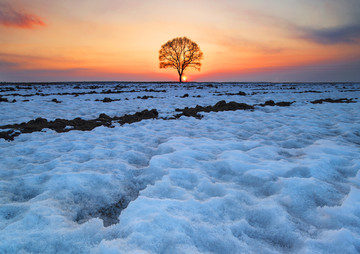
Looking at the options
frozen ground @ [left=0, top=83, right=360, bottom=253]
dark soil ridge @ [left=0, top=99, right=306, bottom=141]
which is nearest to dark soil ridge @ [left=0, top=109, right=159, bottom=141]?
dark soil ridge @ [left=0, top=99, right=306, bottom=141]

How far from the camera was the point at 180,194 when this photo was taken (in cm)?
309

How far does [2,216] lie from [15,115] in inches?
331

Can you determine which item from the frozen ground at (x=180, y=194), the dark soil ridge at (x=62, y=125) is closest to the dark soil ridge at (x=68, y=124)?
the dark soil ridge at (x=62, y=125)

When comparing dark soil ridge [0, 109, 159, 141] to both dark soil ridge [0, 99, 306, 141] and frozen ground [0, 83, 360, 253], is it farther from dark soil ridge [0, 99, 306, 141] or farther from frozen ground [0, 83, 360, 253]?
frozen ground [0, 83, 360, 253]

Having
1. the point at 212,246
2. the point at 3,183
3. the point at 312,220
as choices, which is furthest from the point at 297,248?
the point at 3,183

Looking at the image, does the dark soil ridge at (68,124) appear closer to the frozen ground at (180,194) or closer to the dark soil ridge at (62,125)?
the dark soil ridge at (62,125)

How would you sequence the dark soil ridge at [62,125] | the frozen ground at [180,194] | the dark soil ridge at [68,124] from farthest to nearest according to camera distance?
the dark soil ridge at [68,124] → the dark soil ridge at [62,125] → the frozen ground at [180,194]

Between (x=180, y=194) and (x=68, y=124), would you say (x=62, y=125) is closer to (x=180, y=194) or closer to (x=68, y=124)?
(x=68, y=124)

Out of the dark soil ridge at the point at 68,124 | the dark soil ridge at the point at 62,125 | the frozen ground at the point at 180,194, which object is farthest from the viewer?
the dark soil ridge at the point at 68,124

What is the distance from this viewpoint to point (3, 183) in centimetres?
335

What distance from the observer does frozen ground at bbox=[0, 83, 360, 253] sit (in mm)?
2209

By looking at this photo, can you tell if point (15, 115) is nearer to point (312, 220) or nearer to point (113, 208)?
point (113, 208)

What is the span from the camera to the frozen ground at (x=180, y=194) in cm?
221

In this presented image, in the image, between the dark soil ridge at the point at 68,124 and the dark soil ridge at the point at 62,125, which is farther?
the dark soil ridge at the point at 68,124
